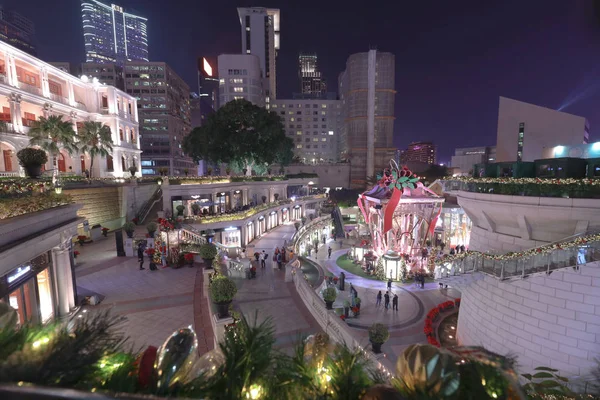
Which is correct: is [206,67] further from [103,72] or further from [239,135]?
[239,135]

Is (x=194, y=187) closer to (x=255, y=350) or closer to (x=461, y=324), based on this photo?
(x=461, y=324)

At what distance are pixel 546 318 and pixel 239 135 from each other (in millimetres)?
36665

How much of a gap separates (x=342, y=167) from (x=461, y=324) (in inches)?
2558

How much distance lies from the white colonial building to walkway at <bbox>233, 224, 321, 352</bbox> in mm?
23338

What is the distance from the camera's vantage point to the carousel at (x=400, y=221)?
24.9m

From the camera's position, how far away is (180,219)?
23.5 metres

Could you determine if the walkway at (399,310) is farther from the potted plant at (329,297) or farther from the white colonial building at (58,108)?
the white colonial building at (58,108)

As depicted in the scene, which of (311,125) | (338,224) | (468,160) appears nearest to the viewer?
(338,224)

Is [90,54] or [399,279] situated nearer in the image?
[399,279]

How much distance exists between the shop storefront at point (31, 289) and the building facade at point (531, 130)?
44.5 metres

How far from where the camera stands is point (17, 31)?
420 feet

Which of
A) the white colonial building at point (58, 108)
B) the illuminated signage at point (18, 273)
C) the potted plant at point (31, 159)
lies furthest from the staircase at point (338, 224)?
the illuminated signage at point (18, 273)

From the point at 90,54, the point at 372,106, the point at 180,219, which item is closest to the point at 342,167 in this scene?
the point at 372,106

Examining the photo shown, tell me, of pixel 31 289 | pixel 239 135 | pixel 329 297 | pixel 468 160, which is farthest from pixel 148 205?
pixel 468 160
